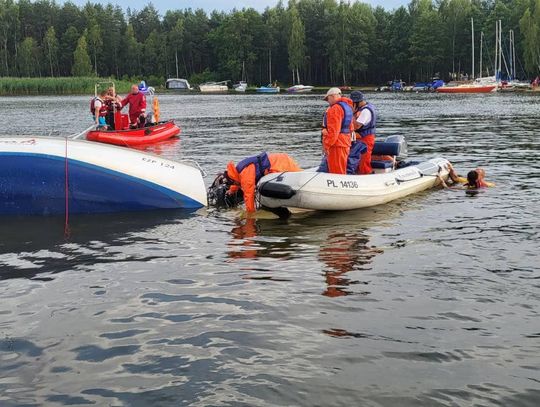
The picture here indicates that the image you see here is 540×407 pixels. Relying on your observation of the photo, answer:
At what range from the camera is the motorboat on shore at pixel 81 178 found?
10641 mm

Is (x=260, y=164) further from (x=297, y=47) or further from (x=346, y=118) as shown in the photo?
(x=297, y=47)

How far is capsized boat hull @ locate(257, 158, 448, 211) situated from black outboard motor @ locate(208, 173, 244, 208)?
3.34ft

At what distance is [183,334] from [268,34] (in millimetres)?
117023

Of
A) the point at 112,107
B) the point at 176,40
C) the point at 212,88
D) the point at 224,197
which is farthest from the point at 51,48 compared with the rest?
the point at 224,197

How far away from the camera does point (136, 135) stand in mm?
22625

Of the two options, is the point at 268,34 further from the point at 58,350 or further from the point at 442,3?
the point at 58,350

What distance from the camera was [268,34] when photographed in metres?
119

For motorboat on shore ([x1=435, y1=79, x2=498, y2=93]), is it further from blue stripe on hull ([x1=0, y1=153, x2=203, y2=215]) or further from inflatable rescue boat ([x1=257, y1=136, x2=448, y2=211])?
blue stripe on hull ([x1=0, y1=153, x2=203, y2=215])

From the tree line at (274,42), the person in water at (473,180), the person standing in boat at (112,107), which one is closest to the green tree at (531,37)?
the tree line at (274,42)

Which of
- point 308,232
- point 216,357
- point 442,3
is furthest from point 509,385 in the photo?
point 442,3

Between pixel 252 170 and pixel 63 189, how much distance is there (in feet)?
10.2

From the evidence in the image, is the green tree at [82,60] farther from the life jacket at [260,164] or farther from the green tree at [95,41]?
the life jacket at [260,164]

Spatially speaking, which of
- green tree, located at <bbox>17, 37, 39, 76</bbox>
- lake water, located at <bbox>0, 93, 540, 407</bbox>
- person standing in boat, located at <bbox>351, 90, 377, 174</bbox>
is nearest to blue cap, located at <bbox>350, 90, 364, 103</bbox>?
person standing in boat, located at <bbox>351, 90, 377, 174</bbox>

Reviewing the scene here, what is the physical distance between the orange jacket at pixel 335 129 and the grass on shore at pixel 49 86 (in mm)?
68254
